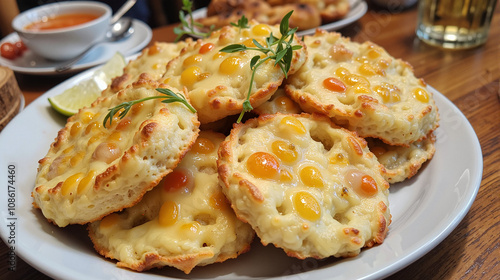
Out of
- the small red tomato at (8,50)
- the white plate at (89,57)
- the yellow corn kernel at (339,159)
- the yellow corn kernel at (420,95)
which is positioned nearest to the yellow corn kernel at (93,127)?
the yellow corn kernel at (339,159)

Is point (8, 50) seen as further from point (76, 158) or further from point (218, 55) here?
point (218, 55)

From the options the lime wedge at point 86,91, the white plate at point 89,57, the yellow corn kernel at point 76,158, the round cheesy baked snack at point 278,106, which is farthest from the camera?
the white plate at point 89,57

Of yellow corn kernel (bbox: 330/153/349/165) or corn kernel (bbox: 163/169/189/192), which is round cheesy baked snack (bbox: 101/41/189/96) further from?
yellow corn kernel (bbox: 330/153/349/165)

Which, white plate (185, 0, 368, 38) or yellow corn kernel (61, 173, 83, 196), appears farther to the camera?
white plate (185, 0, 368, 38)

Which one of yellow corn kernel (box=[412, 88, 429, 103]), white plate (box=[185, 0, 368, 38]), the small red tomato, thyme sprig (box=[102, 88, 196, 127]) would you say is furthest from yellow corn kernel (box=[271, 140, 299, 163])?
the small red tomato

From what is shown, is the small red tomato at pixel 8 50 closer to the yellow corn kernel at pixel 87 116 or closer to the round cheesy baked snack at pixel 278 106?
the yellow corn kernel at pixel 87 116

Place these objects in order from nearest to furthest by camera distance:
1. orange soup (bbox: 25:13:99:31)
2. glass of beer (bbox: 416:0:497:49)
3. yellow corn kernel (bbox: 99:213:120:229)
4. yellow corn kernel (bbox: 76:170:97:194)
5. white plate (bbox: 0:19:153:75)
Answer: yellow corn kernel (bbox: 76:170:97:194), yellow corn kernel (bbox: 99:213:120:229), white plate (bbox: 0:19:153:75), glass of beer (bbox: 416:0:497:49), orange soup (bbox: 25:13:99:31)

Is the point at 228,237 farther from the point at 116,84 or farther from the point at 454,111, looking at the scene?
the point at 454,111

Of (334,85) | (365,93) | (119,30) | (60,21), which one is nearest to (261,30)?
(334,85)
